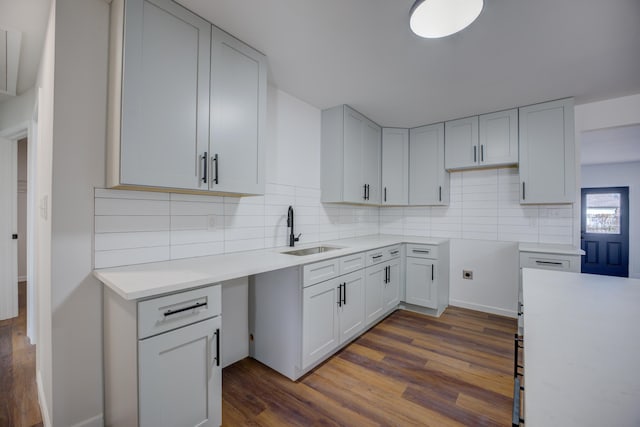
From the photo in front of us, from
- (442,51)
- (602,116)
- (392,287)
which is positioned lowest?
(392,287)

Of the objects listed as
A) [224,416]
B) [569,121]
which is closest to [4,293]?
[224,416]

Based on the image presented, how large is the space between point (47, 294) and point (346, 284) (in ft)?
6.30

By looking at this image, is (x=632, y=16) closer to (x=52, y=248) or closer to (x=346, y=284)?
(x=346, y=284)

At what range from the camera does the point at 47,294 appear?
57.4 inches

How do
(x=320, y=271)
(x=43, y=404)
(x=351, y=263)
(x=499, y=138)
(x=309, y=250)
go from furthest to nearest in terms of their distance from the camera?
(x=499, y=138)
(x=309, y=250)
(x=351, y=263)
(x=320, y=271)
(x=43, y=404)

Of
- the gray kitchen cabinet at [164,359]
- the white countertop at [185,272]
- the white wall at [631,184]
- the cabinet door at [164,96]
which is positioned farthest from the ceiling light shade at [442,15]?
the white wall at [631,184]

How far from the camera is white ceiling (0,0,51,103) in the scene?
1.60m

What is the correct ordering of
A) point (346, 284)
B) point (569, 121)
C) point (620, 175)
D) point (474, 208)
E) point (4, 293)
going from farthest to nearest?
point (620, 175) → point (474, 208) → point (4, 293) → point (569, 121) → point (346, 284)

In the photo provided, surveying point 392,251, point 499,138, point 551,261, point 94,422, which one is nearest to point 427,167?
point 499,138

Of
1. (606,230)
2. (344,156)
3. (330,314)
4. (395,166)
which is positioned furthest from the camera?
(606,230)

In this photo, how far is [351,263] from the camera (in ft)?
8.06

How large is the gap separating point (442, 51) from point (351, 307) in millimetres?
2139

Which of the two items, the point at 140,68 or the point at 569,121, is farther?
the point at 569,121

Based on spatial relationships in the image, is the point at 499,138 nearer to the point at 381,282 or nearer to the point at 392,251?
the point at 392,251
